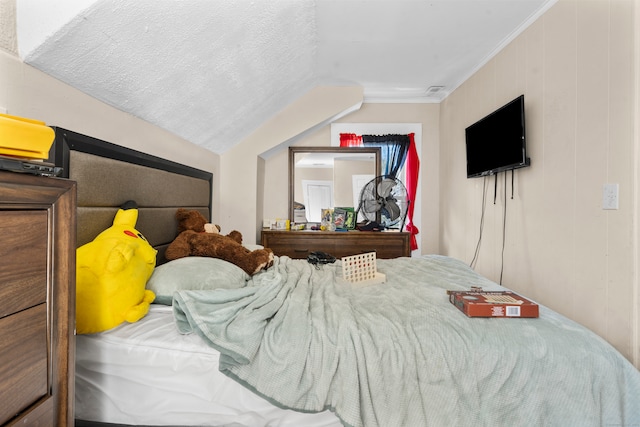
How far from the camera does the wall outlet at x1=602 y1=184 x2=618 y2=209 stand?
163 centimetres

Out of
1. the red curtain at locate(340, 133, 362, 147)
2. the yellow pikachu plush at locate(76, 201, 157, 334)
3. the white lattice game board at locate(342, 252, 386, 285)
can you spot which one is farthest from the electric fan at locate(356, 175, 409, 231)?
the yellow pikachu plush at locate(76, 201, 157, 334)

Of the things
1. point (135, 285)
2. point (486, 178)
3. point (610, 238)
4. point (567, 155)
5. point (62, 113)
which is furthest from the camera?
point (486, 178)

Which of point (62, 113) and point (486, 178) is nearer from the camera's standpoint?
point (62, 113)

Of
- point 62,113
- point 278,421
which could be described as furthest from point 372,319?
point 62,113

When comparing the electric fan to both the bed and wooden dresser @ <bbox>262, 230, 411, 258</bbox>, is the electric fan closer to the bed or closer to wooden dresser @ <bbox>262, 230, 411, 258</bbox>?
wooden dresser @ <bbox>262, 230, 411, 258</bbox>

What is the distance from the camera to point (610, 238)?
167 cm

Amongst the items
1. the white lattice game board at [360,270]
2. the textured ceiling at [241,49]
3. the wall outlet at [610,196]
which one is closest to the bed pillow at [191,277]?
the white lattice game board at [360,270]

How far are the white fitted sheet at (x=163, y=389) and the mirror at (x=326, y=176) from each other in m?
2.88

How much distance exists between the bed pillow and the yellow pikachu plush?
0.12 m

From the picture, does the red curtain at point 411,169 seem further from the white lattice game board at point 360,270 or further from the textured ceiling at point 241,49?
the white lattice game board at point 360,270

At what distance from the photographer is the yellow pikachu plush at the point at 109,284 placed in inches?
45.9

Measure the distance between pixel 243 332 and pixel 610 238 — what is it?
1873 mm

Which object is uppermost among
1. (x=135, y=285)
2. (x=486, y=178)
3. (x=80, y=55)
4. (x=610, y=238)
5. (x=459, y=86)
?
(x=459, y=86)

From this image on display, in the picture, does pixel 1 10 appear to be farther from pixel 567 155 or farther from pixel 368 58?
pixel 567 155
